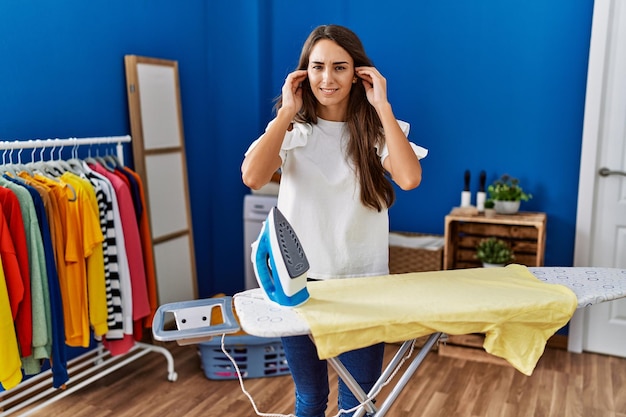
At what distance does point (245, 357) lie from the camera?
9.21 feet

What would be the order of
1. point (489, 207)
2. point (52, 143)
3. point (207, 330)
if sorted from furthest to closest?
point (489, 207) → point (52, 143) → point (207, 330)

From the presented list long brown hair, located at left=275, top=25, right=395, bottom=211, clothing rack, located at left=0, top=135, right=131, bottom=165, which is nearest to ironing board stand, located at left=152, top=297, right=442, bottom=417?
long brown hair, located at left=275, top=25, right=395, bottom=211

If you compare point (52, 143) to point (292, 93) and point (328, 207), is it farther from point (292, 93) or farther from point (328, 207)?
point (328, 207)

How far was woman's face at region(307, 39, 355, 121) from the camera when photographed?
5.19 ft

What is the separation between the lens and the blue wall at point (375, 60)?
8.89 feet

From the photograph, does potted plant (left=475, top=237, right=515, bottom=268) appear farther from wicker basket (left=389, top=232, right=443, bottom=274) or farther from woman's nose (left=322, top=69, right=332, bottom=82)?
woman's nose (left=322, top=69, right=332, bottom=82)

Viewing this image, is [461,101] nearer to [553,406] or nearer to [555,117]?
[555,117]

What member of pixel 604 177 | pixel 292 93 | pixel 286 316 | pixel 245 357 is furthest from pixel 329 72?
pixel 604 177

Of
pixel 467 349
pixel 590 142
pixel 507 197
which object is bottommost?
pixel 467 349

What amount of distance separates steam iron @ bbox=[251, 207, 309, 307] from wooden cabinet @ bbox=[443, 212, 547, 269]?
5.67ft

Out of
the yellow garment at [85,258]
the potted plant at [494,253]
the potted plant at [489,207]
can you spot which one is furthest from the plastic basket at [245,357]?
the potted plant at [489,207]

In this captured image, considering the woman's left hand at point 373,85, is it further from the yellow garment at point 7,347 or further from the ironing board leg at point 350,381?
the yellow garment at point 7,347

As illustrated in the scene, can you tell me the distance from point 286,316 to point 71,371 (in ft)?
5.77

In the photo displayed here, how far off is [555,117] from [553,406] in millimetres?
1382
